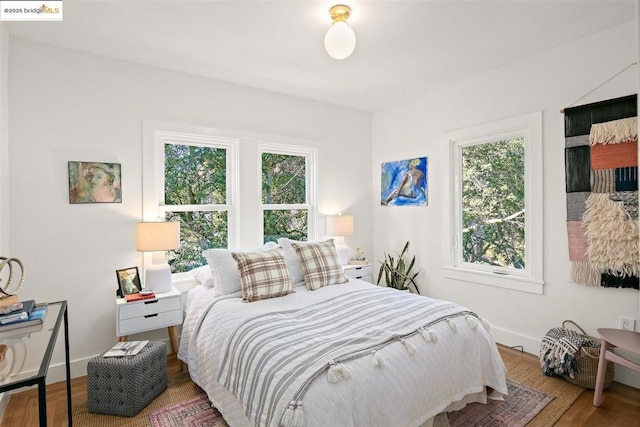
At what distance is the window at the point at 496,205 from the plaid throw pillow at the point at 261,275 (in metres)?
2.00

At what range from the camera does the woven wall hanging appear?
2416mm

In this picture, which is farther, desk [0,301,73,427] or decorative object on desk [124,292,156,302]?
decorative object on desk [124,292,156,302]

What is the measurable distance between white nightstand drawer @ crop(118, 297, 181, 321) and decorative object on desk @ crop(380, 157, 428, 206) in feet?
9.23

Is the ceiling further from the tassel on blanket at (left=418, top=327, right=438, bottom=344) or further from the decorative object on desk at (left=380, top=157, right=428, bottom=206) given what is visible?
the tassel on blanket at (left=418, top=327, right=438, bottom=344)

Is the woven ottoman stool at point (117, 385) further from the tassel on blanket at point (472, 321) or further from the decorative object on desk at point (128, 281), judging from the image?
the tassel on blanket at point (472, 321)

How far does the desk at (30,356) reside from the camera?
1034 millimetres

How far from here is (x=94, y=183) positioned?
9.15 ft

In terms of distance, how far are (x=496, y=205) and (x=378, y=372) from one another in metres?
2.48

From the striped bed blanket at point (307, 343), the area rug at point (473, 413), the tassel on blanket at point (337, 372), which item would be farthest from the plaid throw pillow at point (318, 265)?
the tassel on blanket at point (337, 372)

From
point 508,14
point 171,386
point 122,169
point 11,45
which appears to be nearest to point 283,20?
point 508,14

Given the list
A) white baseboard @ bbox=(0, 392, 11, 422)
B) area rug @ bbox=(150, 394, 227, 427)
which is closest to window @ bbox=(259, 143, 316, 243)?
area rug @ bbox=(150, 394, 227, 427)

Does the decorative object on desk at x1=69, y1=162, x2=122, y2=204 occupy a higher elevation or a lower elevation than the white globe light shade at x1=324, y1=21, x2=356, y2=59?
lower

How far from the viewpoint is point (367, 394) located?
157 centimetres

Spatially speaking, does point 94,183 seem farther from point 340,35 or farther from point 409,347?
point 409,347
